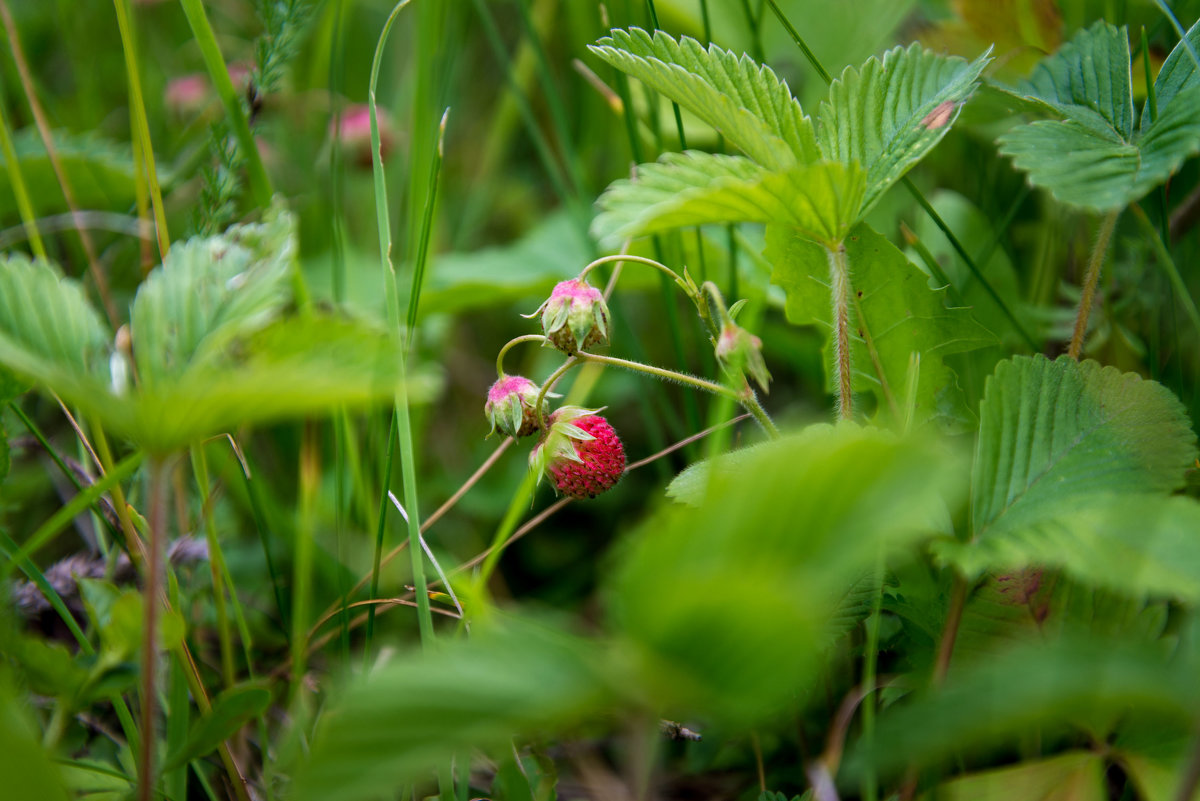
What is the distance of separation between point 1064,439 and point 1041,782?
0.88ft

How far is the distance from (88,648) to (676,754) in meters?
0.63

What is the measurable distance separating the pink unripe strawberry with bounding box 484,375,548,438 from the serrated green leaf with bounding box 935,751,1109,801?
1.60 feet

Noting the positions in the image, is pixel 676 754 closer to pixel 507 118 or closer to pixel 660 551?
pixel 660 551

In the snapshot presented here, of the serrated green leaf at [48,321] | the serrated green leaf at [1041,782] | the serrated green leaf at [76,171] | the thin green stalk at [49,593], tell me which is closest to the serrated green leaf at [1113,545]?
the serrated green leaf at [1041,782]

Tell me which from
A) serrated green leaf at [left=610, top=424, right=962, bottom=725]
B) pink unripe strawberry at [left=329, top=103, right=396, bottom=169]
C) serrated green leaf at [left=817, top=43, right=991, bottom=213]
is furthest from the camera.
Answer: pink unripe strawberry at [left=329, top=103, right=396, bottom=169]

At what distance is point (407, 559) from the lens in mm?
1410

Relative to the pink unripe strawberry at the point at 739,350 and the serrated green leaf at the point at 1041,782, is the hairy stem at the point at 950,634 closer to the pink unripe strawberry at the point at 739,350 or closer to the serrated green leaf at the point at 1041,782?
the serrated green leaf at the point at 1041,782

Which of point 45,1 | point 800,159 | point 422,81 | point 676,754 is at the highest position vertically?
point 45,1

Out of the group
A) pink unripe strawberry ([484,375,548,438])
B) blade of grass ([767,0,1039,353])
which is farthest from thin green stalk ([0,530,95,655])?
blade of grass ([767,0,1039,353])

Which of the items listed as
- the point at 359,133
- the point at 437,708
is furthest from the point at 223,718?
the point at 359,133

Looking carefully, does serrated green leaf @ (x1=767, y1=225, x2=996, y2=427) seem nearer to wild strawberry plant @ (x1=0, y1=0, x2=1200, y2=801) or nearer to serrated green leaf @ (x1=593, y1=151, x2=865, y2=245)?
wild strawberry plant @ (x1=0, y1=0, x2=1200, y2=801)

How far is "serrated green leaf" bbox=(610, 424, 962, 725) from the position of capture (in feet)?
1.45

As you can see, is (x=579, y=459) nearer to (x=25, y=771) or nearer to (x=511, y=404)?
(x=511, y=404)

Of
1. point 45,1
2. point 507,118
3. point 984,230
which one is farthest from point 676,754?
point 45,1
